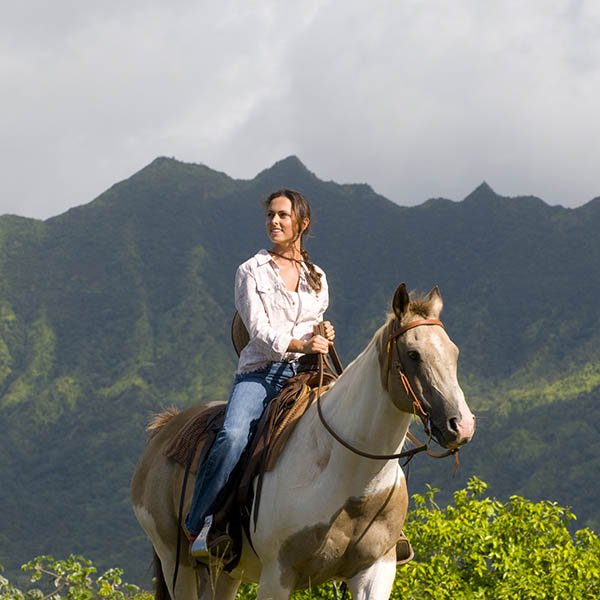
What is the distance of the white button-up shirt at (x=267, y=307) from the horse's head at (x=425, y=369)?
42.4 inches

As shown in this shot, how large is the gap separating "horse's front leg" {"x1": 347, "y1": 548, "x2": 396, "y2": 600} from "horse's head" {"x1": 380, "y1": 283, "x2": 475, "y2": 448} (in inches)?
42.5

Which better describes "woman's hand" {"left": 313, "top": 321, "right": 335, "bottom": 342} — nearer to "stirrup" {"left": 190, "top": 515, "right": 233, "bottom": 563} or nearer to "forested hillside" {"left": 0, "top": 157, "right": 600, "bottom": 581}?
"stirrup" {"left": 190, "top": 515, "right": 233, "bottom": 563}

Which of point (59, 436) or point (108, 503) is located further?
point (59, 436)

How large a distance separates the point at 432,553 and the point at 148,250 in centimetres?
12190

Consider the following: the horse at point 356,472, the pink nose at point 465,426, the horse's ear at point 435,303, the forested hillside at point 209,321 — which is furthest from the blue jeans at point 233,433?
the forested hillside at point 209,321

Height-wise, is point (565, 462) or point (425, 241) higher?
point (425, 241)

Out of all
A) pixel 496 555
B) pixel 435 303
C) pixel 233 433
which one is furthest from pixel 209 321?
pixel 435 303

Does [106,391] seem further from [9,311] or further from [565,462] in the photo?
[565,462]

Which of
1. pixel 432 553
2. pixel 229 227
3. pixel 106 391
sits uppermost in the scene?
pixel 229 227

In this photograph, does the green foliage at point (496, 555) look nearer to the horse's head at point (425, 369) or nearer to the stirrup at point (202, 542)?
the stirrup at point (202, 542)

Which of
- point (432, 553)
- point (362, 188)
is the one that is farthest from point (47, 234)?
point (432, 553)

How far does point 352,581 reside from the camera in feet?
18.4

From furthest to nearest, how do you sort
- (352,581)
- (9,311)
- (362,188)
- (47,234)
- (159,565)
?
(362,188) → (47,234) → (9,311) → (159,565) → (352,581)

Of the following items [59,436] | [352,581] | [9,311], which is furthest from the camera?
[9,311]
